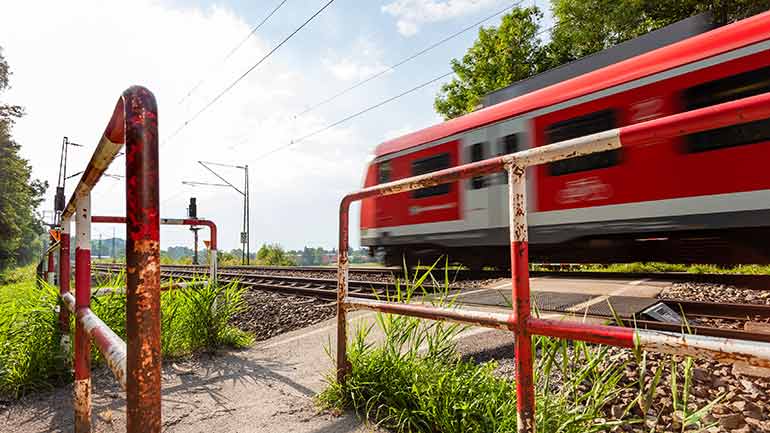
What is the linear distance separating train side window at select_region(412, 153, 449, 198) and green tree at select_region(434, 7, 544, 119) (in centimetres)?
1080

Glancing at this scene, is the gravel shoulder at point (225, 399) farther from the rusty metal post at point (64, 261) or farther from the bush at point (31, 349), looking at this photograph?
the rusty metal post at point (64, 261)

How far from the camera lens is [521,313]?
1454 millimetres

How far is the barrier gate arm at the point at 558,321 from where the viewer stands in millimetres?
1021

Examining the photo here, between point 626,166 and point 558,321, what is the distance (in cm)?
547

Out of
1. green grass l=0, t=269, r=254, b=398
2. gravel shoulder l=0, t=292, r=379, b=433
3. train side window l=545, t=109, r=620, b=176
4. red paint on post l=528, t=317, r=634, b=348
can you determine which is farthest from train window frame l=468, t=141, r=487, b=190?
red paint on post l=528, t=317, r=634, b=348

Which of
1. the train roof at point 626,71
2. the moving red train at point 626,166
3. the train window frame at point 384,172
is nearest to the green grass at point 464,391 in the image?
the moving red train at point 626,166

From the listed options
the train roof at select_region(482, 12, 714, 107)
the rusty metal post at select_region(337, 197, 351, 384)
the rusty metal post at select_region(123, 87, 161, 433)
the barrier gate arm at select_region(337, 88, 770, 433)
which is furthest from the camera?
the train roof at select_region(482, 12, 714, 107)

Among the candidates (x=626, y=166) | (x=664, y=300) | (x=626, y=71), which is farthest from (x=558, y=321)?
(x=626, y=71)

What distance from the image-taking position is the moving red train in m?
5.09

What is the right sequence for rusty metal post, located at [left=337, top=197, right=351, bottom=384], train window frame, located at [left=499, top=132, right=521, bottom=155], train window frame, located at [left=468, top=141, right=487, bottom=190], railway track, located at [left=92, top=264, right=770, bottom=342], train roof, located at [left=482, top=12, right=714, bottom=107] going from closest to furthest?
rusty metal post, located at [left=337, top=197, right=351, bottom=384] → railway track, located at [left=92, top=264, right=770, bottom=342] → train roof, located at [left=482, top=12, right=714, bottom=107] → train window frame, located at [left=499, top=132, right=521, bottom=155] → train window frame, located at [left=468, top=141, right=487, bottom=190]

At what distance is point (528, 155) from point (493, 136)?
21.5 feet

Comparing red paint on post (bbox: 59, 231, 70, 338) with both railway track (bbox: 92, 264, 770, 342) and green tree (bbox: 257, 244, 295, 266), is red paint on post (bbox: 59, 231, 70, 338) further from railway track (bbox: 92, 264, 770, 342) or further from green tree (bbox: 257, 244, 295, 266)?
green tree (bbox: 257, 244, 295, 266)

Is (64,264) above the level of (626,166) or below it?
below

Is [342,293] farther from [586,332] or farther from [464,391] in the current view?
[586,332]
